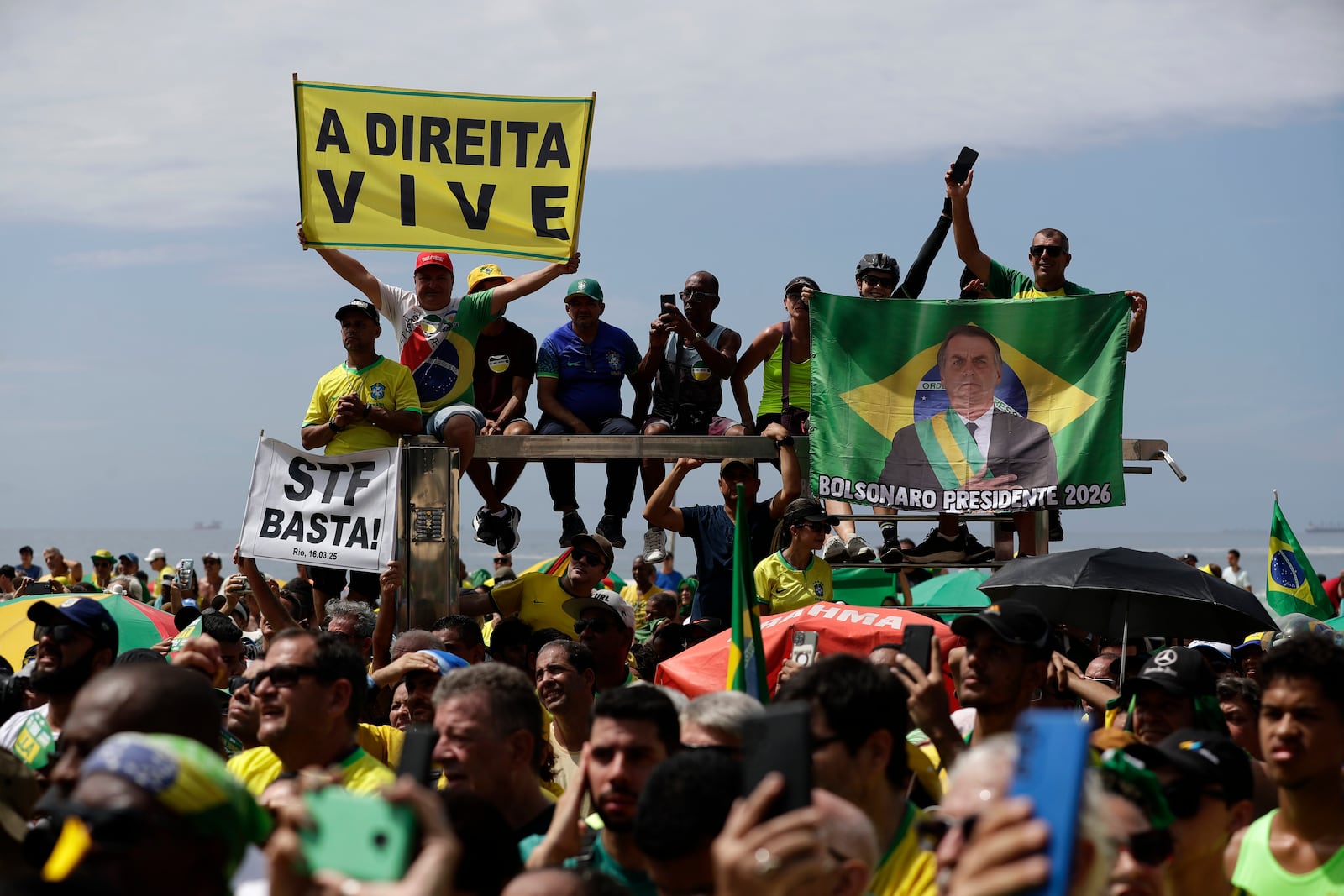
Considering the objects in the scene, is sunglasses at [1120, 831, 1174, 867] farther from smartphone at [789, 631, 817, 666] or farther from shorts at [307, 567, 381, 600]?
shorts at [307, 567, 381, 600]

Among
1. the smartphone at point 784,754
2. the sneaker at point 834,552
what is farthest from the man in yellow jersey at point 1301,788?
the sneaker at point 834,552

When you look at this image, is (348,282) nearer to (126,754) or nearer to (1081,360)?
(1081,360)

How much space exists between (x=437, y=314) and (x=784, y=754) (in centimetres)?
730

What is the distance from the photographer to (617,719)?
407 cm

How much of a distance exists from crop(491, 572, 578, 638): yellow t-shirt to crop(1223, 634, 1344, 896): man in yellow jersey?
4.88 meters

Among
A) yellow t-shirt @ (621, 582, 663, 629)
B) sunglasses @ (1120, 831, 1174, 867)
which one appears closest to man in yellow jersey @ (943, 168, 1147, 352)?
yellow t-shirt @ (621, 582, 663, 629)

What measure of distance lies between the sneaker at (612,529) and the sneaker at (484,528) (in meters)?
0.71

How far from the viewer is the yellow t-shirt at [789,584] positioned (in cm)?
841

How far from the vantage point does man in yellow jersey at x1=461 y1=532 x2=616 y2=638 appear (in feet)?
27.9

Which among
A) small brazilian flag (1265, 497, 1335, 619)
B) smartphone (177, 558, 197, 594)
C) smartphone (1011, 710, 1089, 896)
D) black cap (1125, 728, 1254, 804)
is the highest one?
smartphone (1011, 710, 1089, 896)

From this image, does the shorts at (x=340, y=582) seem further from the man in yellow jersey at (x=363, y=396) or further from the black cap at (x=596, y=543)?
the black cap at (x=596, y=543)

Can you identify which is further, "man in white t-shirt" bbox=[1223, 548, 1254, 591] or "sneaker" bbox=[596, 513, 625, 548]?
"man in white t-shirt" bbox=[1223, 548, 1254, 591]

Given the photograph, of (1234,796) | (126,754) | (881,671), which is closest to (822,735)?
(881,671)

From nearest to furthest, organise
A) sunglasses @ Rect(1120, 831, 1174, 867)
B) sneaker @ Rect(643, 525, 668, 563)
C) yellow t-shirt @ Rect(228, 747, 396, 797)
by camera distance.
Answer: sunglasses @ Rect(1120, 831, 1174, 867) → yellow t-shirt @ Rect(228, 747, 396, 797) → sneaker @ Rect(643, 525, 668, 563)
